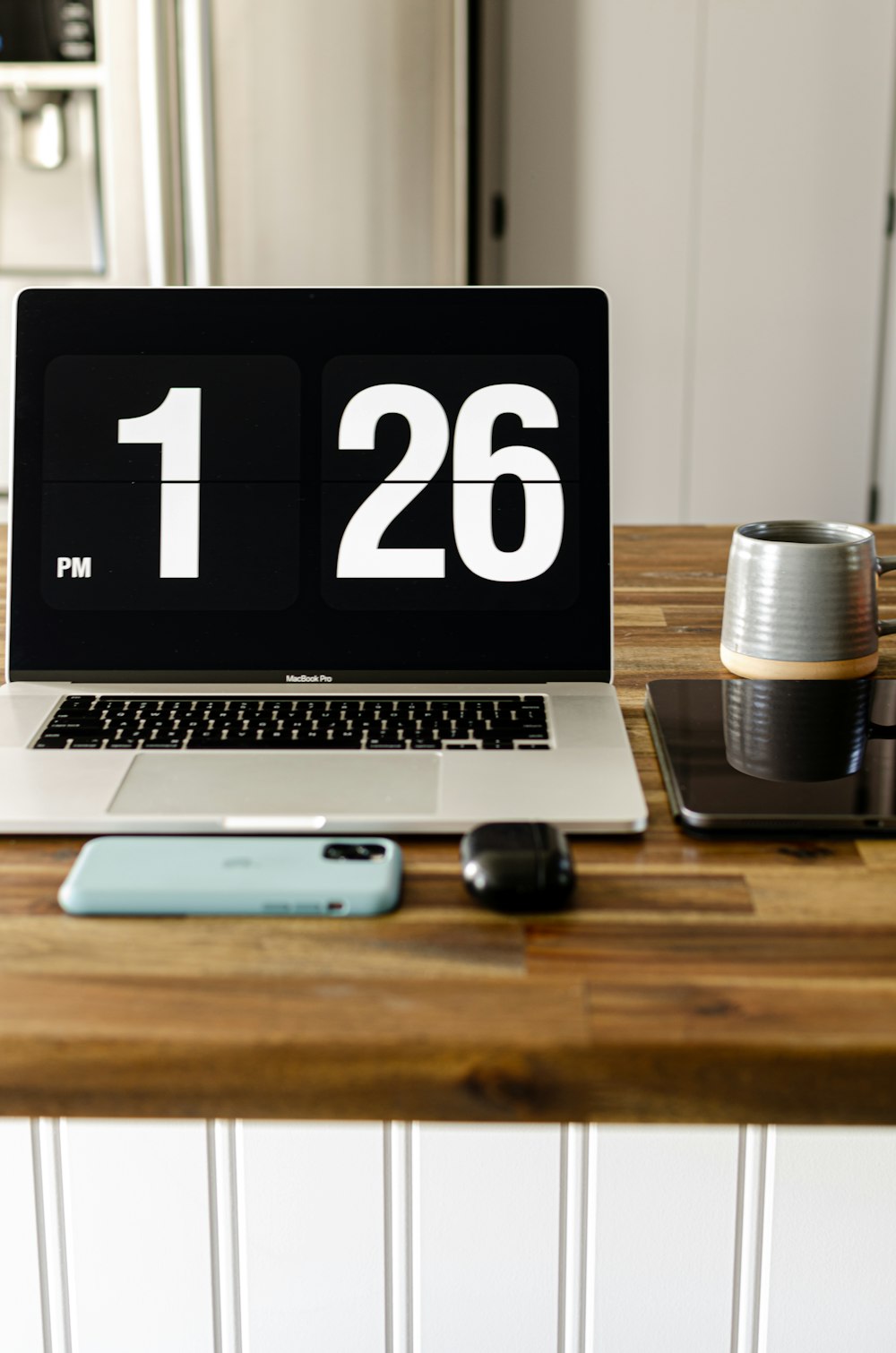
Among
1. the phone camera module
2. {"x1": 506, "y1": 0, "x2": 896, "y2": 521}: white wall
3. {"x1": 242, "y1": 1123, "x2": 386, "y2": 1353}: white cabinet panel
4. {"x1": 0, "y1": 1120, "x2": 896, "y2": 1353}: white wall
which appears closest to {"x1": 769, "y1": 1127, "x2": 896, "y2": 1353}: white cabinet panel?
{"x1": 0, "y1": 1120, "x2": 896, "y2": 1353}: white wall

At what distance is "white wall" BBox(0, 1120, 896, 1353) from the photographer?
115cm

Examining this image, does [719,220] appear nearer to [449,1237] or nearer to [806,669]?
[806,669]

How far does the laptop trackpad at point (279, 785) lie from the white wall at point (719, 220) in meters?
2.37

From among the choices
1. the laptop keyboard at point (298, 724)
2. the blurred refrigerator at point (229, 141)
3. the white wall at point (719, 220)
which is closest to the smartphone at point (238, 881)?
the laptop keyboard at point (298, 724)

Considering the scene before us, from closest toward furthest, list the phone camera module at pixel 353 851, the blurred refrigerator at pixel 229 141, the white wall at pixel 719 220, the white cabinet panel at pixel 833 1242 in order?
the phone camera module at pixel 353 851 → the white cabinet panel at pixel 833 1242 → the blurred refrigerator at pixel 229 141 → the white wall at pixel 719 220

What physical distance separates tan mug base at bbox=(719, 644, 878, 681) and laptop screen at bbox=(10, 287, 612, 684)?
11 cm

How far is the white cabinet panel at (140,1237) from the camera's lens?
1168 millimetres

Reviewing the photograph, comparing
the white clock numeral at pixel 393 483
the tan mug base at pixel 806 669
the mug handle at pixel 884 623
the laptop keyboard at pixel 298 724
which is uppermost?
the white clock numeral at pixel 393 483

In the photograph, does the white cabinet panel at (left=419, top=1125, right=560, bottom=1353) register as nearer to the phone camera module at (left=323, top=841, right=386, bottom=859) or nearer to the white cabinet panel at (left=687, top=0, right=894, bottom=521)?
the phone camera module at (left=323, top=841, right=386, bottom=859)

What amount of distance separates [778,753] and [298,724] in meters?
0.30

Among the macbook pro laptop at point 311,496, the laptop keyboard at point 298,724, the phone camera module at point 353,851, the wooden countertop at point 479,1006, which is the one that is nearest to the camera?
the wooden countertop at point 479,1006

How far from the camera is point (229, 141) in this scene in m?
2.54

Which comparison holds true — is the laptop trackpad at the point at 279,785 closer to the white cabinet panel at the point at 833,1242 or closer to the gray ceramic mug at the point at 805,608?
the gray ceramic mug at the point at 805,608

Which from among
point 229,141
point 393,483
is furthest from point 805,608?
point 229,141
